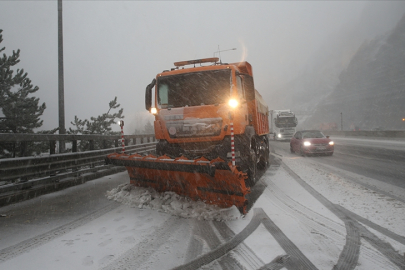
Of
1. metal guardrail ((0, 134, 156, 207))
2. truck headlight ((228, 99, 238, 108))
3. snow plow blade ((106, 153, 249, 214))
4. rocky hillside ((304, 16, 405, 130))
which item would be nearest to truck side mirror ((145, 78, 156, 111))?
snow plow blade ((106, 153, 249, 214))

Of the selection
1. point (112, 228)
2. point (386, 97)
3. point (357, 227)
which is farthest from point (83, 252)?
point (386, 97)

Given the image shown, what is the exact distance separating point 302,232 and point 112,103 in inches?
648

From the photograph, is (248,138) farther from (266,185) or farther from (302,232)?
(302,232)

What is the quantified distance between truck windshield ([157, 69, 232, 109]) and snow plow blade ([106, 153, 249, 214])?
165 centimetres

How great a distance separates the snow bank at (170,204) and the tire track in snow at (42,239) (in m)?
0.82

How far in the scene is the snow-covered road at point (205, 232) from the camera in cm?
334

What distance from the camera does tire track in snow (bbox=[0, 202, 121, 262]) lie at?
3676 mm

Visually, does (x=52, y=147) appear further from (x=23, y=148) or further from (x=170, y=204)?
(x=170, y=204)

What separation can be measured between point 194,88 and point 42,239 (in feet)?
14.4

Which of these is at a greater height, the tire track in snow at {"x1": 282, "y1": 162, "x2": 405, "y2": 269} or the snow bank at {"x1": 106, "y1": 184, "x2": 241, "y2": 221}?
the snow bank at {"x1": 106, "y1": 184, "x2": 241, "y2": 221}

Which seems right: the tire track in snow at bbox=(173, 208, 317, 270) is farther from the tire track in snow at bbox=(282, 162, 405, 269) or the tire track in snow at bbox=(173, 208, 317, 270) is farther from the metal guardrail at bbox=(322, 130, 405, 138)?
the metal guardrail at bbox=(322, 130, 405, 138)

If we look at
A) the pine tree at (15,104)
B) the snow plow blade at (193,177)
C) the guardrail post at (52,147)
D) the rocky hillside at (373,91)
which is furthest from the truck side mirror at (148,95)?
the rocky hillside at (373,91)

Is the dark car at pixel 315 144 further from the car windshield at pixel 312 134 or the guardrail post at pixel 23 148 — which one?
the guardrail post at pixel 23 148

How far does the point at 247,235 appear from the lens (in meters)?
4.16
